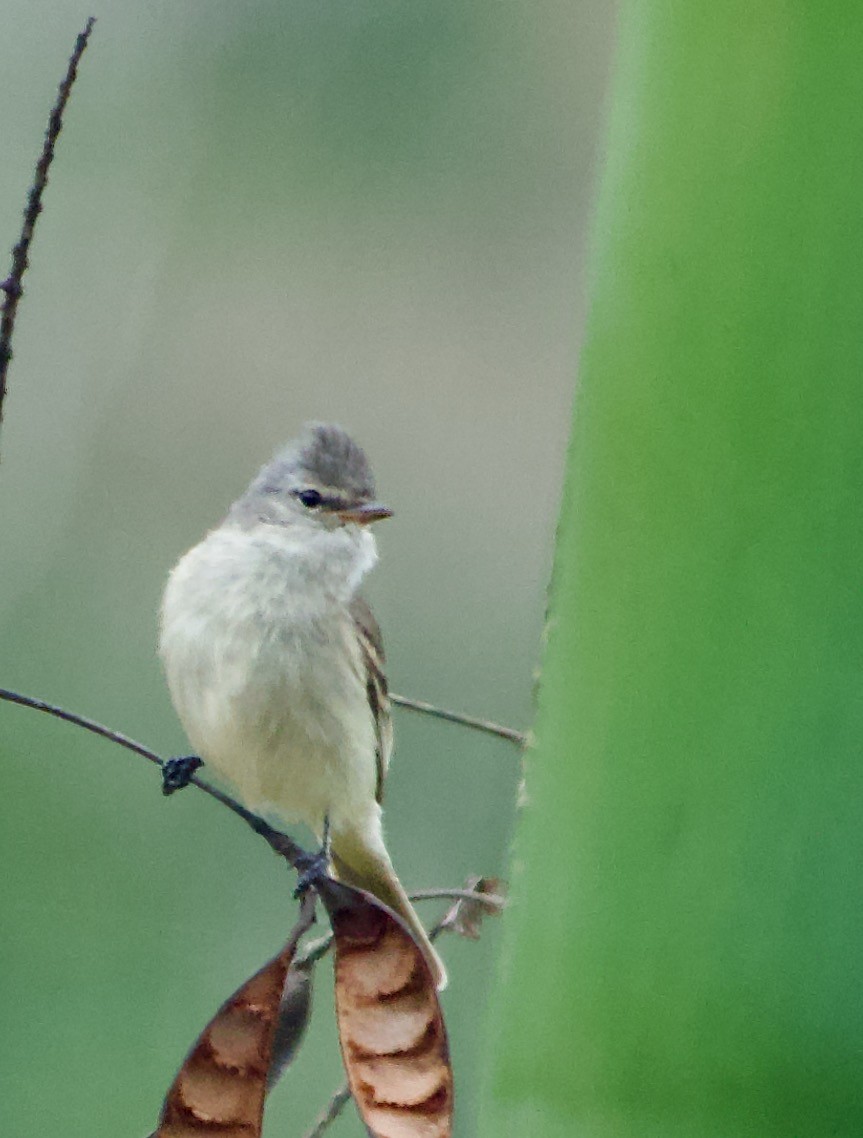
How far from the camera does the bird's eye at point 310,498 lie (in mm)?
990

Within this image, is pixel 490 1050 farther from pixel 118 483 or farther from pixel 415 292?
pixel 415 292

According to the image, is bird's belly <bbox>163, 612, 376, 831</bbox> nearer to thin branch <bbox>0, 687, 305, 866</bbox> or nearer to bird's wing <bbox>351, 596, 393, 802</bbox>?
bird's wing <bbox>351, 596, 393, 802</bbox>

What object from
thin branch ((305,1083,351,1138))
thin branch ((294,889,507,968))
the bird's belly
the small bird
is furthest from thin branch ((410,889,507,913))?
the bird's belly

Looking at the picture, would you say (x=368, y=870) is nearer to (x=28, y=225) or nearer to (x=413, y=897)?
(x=413, y=897)

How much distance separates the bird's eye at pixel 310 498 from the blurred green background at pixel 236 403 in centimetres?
6

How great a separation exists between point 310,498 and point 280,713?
169 mm

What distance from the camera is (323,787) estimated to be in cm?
110

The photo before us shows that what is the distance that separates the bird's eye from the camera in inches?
39.0

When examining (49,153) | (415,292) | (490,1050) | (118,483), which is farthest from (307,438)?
(490,1050)

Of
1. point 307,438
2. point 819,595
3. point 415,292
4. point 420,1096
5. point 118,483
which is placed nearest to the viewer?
point 819,595

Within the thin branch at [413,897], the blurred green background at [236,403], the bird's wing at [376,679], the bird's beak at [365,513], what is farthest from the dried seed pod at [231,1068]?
the bird's wing at [376,679]

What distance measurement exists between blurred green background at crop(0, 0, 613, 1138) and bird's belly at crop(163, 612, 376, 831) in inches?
1.8

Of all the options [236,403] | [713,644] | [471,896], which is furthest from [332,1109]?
[236,403]

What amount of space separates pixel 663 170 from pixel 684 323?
0.06m
